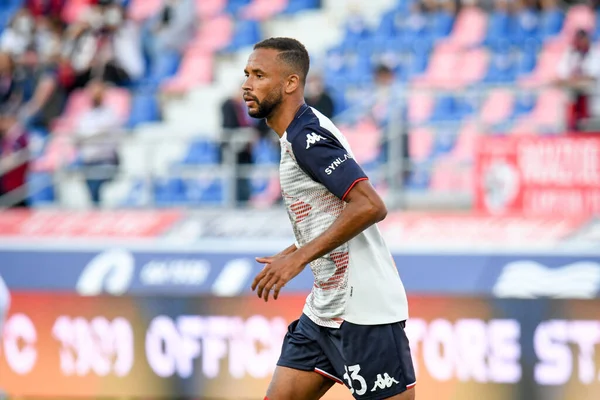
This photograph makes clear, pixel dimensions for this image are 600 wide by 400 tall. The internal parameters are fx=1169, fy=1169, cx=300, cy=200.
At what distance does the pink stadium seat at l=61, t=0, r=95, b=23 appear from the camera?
56.0ft

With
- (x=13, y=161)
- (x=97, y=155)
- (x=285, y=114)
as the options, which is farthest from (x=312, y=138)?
(x=13, y=161)

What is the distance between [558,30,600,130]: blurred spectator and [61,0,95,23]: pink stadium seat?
800 centimetres

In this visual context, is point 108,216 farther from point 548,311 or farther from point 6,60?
point 548,311

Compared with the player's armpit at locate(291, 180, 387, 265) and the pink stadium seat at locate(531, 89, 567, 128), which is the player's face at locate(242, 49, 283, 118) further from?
the pink stadium seat at locate(531, 89, 567, 128)

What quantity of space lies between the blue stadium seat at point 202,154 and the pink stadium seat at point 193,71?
2.20 m

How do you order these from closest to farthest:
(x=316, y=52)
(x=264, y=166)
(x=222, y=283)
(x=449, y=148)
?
(x=222, y=283) → (x=264, y=166) → (x=449, y=148) → (x=316, y=52)

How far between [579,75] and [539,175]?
6.35 feet

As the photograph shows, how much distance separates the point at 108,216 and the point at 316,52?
17.2ft

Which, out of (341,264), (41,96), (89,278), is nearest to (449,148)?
(89,278)

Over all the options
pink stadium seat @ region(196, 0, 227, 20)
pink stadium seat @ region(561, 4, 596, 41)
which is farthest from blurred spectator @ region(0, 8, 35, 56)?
pink stadium seat @ region(561, 4, 596, 41)

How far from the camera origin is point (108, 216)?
429 inches

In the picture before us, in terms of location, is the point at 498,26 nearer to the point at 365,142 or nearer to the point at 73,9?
the point at 365,142

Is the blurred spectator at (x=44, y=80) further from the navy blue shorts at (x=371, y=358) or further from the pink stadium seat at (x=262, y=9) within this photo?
the navy blue shorts at (x=371, y=358)

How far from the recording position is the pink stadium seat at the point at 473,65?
13430mm
